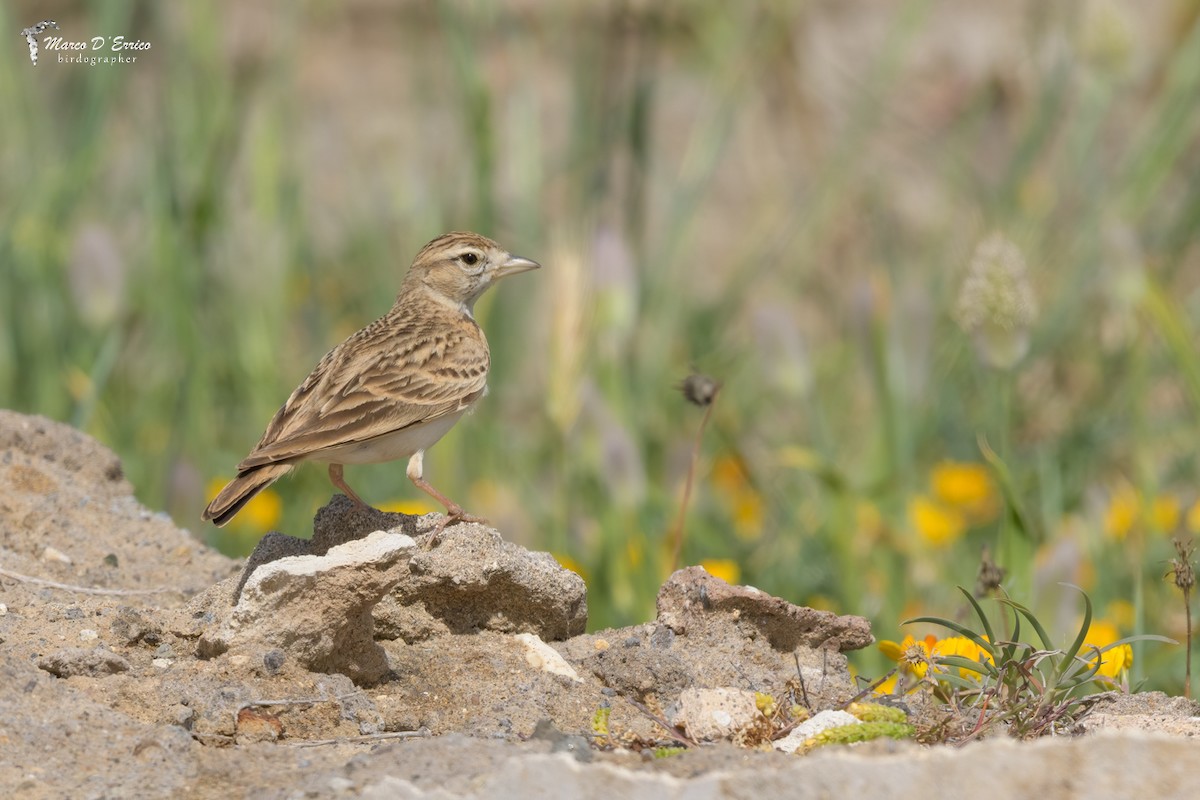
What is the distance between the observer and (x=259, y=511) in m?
6.08

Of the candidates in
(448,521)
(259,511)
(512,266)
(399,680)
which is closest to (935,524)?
(512,266)

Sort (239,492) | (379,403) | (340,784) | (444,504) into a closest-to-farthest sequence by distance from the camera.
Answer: (340,784) → (239,492) → (444,504) → (379,403)

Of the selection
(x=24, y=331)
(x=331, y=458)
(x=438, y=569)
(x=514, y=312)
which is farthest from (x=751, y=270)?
(x=438, y=569)

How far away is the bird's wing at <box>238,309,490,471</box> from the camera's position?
3938 millimetres

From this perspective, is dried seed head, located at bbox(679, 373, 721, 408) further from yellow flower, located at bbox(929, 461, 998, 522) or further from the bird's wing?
yellow flower, located at bbox(929, 461, 998, 522)

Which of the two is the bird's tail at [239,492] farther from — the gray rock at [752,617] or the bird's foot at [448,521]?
the gray rock at [752,617]

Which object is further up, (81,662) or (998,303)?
(998,303)

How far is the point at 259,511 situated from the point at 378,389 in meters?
2.08

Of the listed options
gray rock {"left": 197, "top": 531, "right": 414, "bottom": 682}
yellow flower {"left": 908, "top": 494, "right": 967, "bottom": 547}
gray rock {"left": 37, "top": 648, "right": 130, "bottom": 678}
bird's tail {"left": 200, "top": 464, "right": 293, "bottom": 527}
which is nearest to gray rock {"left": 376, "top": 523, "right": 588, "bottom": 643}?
gray rock {"left": 197, "top": 531, "right": 414, "bottom": 682}

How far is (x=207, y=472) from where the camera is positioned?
6.05 meters

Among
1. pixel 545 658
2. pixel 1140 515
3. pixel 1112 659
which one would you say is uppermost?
pixel 545 658

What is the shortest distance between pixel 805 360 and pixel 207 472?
2.32 m

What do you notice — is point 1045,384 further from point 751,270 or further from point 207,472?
point 207,472

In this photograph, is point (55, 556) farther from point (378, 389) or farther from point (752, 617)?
point (752, 617)
